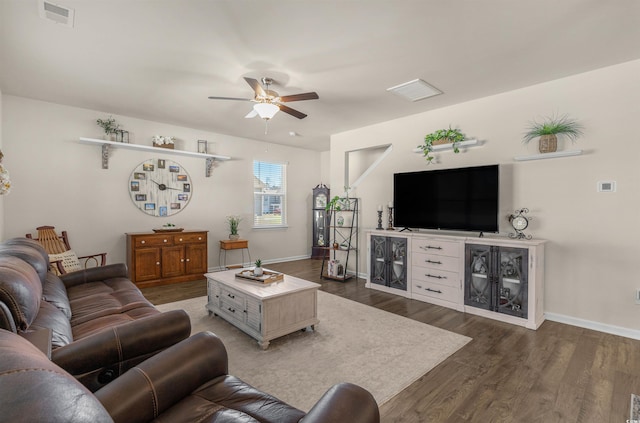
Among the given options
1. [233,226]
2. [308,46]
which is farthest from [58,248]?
[308,46]

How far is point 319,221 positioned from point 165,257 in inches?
136

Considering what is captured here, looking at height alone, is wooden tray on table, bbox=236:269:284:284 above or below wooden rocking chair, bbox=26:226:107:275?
below

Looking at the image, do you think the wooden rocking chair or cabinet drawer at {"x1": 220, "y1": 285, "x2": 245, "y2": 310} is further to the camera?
the wooden rocking chair

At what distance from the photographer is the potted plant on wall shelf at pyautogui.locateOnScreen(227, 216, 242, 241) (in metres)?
5.98

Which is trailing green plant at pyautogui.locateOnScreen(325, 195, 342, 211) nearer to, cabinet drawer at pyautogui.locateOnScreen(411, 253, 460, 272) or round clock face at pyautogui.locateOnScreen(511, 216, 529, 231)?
cabinet drawer at pyautogui.locateOnScreen(411, 253, 460, 272)

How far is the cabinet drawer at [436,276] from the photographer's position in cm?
386

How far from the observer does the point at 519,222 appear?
3.60 m

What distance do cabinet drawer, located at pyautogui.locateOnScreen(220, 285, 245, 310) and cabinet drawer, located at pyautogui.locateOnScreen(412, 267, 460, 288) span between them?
95.3 inches

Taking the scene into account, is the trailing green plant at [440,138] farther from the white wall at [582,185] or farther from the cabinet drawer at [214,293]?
the cabinet drawer at [214,293]

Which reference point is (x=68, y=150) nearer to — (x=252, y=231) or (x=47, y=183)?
(x=47, y=183)

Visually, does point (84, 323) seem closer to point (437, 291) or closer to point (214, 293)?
point (214, 293)

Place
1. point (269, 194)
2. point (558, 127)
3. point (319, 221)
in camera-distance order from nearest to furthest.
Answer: point (558, 127), point (269, 194), point (319, 221)

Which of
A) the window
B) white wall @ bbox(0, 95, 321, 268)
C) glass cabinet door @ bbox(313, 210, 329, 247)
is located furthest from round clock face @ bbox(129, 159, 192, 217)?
glass cabinet door @ bbox(313, 210, 329, 247)

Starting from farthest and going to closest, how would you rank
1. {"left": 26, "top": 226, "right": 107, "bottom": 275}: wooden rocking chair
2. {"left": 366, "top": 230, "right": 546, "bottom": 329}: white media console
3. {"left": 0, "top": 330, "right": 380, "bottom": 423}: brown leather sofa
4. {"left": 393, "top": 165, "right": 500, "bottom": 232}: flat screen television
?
1. {"left": 26, "top": 226, "right": 107, "bottom": 275}: wooden rocking chair
2. {"left": 393, "top": 165, "right": 500, "bottom": 232}: flat screen television
3. {"left": 366, "top": 230, "right": 546, "bottom": 329}: white media console
4. {"left": 0, "top": 330, "right": 380, "bottom": 423}: brown leather sofa
